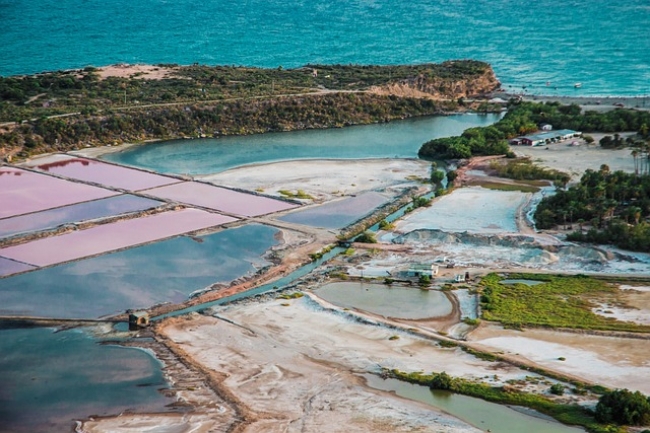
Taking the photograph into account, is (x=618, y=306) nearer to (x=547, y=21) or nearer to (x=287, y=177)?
→ (x=287, y=177)

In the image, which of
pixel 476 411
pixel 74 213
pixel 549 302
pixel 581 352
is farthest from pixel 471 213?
pixel 476 411

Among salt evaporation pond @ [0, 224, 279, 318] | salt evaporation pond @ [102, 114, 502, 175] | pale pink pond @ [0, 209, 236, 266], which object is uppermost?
salt evaporation pond @ [102, 114, 502, 175]

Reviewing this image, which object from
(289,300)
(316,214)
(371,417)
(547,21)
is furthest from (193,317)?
(547,21)

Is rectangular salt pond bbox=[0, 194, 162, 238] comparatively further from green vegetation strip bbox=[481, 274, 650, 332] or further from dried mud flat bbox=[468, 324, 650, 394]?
dried mud flat bbox=[468, 324, 650, 394]

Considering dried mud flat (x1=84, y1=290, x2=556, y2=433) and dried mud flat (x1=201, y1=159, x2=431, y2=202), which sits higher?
dried mud flat (x1=201, y1=159, x2=431, y2=202)

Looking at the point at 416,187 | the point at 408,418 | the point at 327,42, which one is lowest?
the point at 408,418

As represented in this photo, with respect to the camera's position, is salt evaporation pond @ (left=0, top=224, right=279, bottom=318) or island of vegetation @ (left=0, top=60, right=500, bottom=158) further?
island of vegetation @ (left=0, top=60, right=500, bottom=158)

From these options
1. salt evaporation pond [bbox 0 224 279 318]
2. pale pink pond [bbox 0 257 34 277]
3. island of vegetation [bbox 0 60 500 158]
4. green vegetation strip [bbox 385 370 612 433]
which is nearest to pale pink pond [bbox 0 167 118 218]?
island of vegetation [bbox 0 60 500 158]
